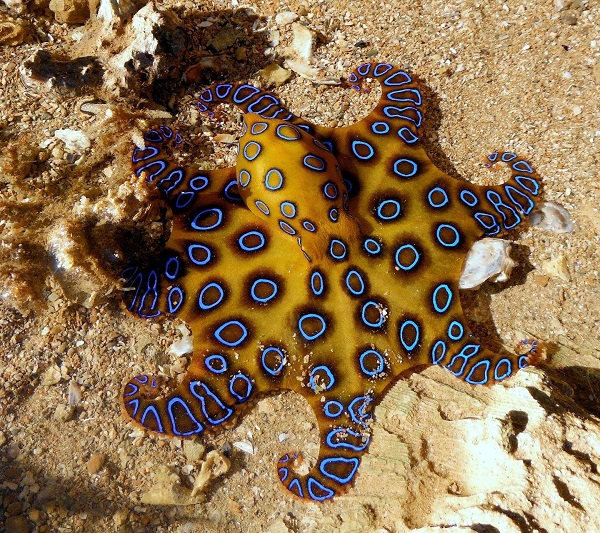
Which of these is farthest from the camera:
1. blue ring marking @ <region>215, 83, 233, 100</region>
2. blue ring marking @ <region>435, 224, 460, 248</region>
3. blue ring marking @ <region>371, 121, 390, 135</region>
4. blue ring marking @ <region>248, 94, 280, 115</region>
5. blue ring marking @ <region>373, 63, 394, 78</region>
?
blue ring marking @ <region>373, 63, 394, 78</region>

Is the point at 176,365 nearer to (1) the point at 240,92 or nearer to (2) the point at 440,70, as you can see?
(1) the point at 240,92

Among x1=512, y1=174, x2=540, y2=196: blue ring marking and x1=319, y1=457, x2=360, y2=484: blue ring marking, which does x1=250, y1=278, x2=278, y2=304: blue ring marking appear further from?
x1=512, y1=174, x2=540, y2=196: blue ring marking

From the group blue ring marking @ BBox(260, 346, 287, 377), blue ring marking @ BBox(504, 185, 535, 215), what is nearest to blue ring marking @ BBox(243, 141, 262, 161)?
blue ring marking @ BBox(260, 346, 287, 377)

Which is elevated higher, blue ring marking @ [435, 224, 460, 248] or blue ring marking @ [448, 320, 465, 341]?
blue ring marking @ [435, 224, 460, 248]

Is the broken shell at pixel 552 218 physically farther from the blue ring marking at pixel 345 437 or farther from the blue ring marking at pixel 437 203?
the blue ring marking at pixel 345 437

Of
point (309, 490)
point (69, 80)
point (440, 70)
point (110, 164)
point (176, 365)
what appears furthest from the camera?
point (440, 70)

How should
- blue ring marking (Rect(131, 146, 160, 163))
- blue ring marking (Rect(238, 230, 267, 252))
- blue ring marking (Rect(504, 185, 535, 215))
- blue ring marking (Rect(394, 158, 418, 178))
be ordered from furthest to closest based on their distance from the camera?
blue ring marking (Rect(504, 185, 535, 215)) → blue ring marking (Rect(394, 158, 418, 178)) → blue ring marking (Rect(131, 146, 160, 163)) → blue ring marking (Rect(238, 230, 267, 252))

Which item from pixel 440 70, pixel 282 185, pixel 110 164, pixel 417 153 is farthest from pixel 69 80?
pixel 440 70
